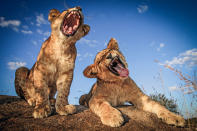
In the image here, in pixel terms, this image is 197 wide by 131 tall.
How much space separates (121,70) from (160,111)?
1.13 m

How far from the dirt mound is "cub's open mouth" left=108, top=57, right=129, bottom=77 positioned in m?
0.79

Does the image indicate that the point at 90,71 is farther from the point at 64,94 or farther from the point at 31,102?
the point at 31,102

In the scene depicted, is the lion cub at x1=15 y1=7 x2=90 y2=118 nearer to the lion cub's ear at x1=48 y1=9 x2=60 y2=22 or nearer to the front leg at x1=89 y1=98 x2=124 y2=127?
the lion cub's ear at x1=48 y1=9 x2=60 y2=22

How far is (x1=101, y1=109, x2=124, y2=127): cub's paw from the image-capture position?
2600 mm

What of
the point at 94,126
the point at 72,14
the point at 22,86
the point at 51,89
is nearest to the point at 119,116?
the point at 94,126

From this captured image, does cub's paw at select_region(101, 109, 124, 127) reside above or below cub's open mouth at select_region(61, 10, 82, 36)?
below

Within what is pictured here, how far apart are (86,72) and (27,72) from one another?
1.58 m

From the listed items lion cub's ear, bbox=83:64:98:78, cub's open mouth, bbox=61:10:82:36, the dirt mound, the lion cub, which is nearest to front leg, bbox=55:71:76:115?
the lion cub

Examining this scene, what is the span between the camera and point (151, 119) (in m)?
3.03

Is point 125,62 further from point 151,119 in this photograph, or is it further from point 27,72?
point 27,72

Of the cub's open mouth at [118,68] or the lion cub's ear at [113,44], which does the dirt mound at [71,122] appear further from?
the lion cub's ear at [113,44]

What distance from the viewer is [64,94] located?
3246mm

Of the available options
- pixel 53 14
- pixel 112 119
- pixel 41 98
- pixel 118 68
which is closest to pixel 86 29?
pixel 53 14

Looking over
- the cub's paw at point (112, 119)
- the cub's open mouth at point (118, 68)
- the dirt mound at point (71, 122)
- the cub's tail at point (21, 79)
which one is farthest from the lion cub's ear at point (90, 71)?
the cub's tail at point (21, 79)
